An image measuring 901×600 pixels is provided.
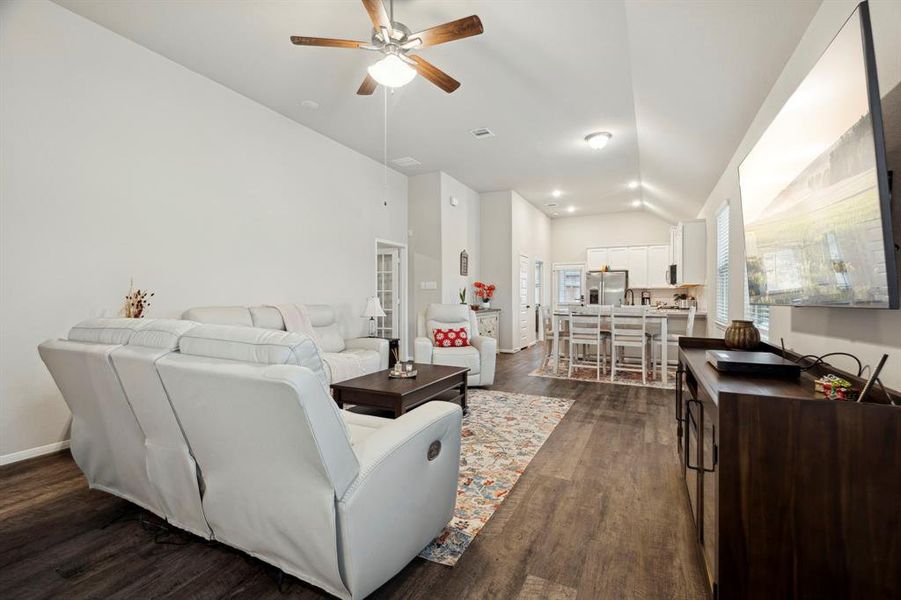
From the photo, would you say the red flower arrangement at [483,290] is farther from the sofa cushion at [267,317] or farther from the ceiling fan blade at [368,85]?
the ceiling fan blade at [368,85]

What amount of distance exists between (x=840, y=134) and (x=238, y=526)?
2.58m

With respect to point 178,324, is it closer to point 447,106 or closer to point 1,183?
point 1,183

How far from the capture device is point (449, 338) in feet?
16.7

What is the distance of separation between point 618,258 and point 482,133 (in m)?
5.77

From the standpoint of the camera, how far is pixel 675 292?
9.07 m

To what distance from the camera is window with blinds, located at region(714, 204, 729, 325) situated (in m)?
4.79

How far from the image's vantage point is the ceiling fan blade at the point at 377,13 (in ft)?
7.75

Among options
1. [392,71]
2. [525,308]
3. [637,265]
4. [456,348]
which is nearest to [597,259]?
[637,265]

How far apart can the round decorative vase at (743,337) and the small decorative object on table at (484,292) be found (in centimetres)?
552

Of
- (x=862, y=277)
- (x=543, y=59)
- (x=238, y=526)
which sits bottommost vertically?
(x=238, y=526)

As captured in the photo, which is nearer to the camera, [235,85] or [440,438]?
[440,438]

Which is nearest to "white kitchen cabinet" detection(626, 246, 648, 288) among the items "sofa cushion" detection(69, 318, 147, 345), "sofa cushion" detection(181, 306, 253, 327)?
"sofa cushion" detection(181, 306, 253, 327)

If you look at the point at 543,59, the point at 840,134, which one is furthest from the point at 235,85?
the point at 840,134

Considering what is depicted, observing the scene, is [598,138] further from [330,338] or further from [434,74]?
[330,338]
